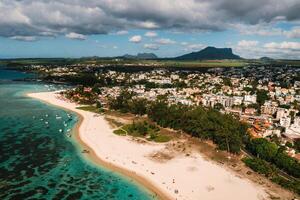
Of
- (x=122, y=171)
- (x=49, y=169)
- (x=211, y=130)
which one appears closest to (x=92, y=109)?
(x=211, y=130)

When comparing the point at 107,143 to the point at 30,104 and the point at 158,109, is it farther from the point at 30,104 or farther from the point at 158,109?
the point at 30,104

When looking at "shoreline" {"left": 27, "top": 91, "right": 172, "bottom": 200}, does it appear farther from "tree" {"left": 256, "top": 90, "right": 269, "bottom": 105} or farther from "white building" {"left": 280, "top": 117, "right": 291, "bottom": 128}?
"tree" {"left": 256, "top": 90, "right": 269, "bottom": 105}

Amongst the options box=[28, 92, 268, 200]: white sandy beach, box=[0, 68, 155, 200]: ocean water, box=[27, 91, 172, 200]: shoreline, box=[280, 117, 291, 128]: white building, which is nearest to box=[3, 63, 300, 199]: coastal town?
box=[280, 117, 291, 128]: white building

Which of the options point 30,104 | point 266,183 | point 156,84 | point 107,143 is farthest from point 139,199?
point 156,84

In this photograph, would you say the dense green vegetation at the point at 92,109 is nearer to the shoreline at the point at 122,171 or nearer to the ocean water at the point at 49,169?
the ocean water at the point at 49,169

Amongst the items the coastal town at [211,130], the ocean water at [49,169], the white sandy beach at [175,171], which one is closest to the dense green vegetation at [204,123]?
the coastal town at [211,130]

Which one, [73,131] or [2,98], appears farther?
[2,98]
